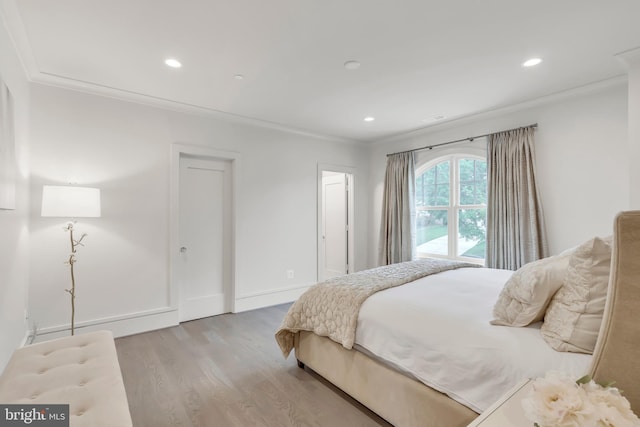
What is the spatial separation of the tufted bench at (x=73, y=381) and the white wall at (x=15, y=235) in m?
0.73

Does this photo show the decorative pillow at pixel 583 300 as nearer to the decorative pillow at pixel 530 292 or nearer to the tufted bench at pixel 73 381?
the decorative pillow at pixel 530 292

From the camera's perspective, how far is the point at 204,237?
3891 millimetres

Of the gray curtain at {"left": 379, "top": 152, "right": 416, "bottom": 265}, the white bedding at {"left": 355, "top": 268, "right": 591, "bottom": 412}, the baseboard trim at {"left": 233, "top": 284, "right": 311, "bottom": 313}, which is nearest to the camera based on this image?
the white bedding at {"left": 355, "top": 268, "right": 591, "bottom": 412}

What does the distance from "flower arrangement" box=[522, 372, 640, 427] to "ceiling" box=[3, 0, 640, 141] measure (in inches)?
82.5

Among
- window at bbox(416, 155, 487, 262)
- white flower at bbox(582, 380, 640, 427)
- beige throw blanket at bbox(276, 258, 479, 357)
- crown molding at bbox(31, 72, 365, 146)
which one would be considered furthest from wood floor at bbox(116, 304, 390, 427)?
window at bbox(416, 155, 487, 262)

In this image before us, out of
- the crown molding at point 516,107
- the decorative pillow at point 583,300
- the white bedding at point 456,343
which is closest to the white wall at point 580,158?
the crown molding at point 516,107

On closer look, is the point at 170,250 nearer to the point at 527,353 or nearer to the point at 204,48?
the point at 204,48

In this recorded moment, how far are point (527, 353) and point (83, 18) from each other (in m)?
3.27

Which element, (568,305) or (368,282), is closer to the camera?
(568,305)

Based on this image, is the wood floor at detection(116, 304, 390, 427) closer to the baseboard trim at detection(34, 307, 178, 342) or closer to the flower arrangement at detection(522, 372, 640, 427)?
the baseboard trim at detection(34, 307, 178, 342)

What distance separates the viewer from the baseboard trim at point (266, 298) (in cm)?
404

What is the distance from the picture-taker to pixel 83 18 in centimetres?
202

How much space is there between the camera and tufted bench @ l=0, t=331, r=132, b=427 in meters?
1.14

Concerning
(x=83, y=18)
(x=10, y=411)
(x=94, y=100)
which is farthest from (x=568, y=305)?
(x=94, y=100)
